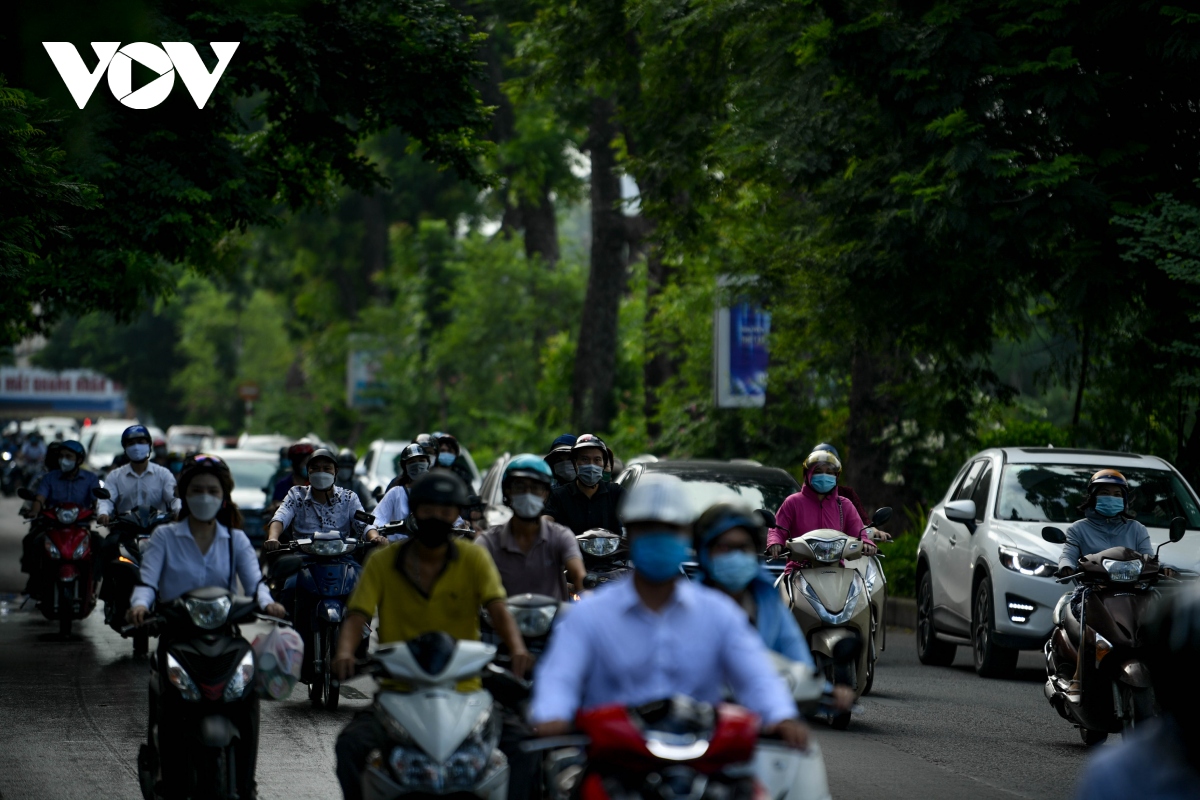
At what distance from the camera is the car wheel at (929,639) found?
16263 mm

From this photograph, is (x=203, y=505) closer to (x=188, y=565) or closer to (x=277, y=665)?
(x=188, y=565)

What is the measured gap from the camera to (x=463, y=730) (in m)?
6.17

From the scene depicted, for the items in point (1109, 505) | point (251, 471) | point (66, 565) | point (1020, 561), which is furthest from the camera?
point (251, 471)

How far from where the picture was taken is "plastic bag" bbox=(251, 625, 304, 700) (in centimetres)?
771

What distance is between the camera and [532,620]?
25.1ft

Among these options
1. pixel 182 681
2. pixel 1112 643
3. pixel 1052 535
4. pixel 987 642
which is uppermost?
pixel 1052 535

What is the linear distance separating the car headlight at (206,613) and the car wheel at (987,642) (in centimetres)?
837

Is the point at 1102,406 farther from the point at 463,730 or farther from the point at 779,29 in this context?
the point at 463,730

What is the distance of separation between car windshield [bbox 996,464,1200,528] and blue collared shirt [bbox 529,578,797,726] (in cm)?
998

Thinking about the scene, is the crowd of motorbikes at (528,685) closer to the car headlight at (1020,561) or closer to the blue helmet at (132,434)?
the blue helmet at (132,434)

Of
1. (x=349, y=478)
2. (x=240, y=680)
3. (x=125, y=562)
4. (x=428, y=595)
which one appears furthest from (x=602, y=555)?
(x=349, y=478)

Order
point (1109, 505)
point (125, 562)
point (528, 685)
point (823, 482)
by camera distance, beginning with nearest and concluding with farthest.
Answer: point (528, 685)
point (1109, 505)
point (823, 482)
point (125, 562)

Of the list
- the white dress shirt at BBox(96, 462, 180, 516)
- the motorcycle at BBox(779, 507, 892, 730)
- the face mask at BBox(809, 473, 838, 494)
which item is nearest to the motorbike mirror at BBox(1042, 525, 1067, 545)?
the motorcycle at BBox(779, 507, 892, 730)

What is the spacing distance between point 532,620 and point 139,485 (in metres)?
9.00
